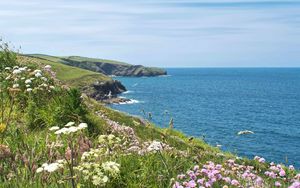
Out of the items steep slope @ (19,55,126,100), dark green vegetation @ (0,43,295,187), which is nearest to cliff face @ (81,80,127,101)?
steep slope @ (19,55,126,100)

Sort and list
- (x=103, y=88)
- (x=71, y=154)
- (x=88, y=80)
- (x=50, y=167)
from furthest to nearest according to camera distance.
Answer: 1. (x=88, y=80)
2. (x=103, y=88)
3. (x=71, y=154)
4. (x=50, y=167)

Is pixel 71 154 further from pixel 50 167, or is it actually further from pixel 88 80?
pixel 88 80

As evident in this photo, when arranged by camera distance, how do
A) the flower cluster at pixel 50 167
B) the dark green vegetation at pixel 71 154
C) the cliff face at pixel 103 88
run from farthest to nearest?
the cliff face at pixel 103 88, the dark green vegetation at pixel 71 154, the flower cluster at pixel 50 167

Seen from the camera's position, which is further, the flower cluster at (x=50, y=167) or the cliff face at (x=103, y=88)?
the cliff face at (x=103, y=88)

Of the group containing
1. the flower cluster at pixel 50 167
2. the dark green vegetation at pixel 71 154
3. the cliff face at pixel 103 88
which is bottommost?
the cliff face at pixel 103 88

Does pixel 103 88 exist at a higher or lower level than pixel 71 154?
lower

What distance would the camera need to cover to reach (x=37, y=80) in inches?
601

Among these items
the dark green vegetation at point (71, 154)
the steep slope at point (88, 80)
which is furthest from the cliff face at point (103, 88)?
the dark green vegetation at point (71, 154)

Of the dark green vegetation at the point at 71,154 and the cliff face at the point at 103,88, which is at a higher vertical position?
the dark green vegetation at the point at 71,154

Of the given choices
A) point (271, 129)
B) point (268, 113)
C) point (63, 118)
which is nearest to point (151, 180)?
point (63, 118)

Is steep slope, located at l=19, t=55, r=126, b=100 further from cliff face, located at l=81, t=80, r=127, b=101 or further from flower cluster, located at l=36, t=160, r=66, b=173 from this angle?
flower cluster, located at l=36, t=160, r=66, b=173

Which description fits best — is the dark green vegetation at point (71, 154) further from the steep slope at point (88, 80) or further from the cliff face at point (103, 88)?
the steep slope at point (88, 80)

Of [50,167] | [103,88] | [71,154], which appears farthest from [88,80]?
[50,167]

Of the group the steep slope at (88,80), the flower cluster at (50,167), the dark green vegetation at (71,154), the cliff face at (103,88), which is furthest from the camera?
the steep slope at (88,80)
